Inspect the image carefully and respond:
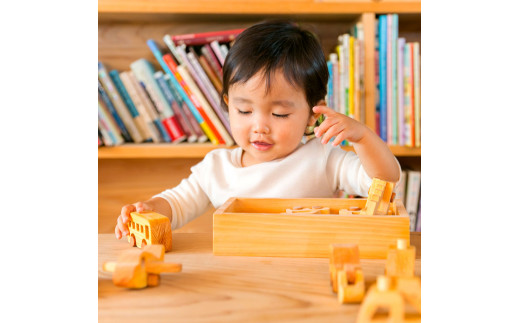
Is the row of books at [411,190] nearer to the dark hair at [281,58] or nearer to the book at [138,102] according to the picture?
the dark hair at [281,58]

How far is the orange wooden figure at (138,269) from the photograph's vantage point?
56 cm

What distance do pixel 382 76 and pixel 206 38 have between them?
0.62 m

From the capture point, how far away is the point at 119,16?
1827 millimetres

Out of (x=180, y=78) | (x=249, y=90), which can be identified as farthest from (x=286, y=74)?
(x=180, y=78)

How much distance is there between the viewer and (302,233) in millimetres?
686

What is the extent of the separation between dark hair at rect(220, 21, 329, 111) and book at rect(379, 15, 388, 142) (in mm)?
555

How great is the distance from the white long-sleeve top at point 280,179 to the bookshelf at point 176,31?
0.51 meters

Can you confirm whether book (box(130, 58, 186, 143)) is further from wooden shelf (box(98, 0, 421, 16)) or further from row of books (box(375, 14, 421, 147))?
row of books (box(375, 14, 421, 147))

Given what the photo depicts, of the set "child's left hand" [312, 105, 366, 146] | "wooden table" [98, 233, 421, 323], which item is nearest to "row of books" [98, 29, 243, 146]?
"child's left hand" [312, 105, 366, 146]

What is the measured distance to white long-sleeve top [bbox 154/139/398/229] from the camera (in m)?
1.18

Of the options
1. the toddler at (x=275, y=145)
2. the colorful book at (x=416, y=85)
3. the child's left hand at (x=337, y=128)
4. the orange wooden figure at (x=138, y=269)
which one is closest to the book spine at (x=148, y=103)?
the toddler at (x=275, y=145)

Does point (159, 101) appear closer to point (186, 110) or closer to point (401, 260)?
point (186, 110)

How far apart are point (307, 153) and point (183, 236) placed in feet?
1.56
